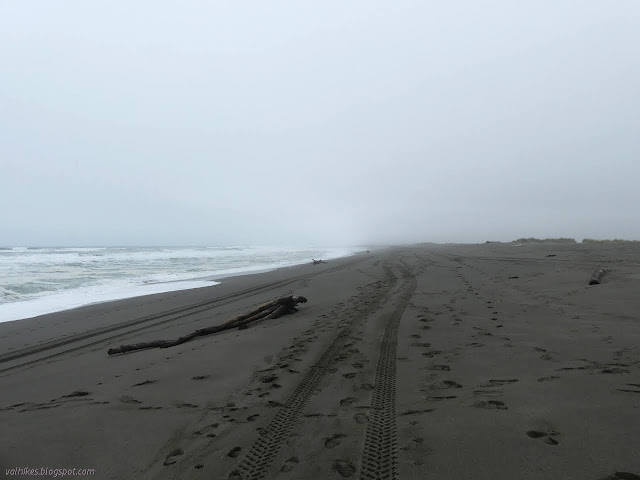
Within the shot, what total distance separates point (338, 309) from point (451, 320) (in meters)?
2.79

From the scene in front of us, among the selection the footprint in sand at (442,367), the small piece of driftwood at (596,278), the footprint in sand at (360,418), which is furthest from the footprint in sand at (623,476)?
the small piece of driftwood at (596,278)

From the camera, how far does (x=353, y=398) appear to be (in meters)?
3.54

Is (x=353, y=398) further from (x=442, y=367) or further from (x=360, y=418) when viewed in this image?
(x=442, y=367)

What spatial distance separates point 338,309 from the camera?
8.36 m

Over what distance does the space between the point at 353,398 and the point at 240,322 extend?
15.1 ft

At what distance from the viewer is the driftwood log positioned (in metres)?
6.31

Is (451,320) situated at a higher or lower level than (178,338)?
higher

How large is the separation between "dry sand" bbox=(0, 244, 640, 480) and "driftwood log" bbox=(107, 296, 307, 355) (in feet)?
1.04

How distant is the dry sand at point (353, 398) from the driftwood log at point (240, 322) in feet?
1.04

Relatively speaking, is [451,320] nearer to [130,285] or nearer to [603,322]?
[603,322]

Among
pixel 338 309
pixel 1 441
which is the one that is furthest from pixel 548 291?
pixel 1 441

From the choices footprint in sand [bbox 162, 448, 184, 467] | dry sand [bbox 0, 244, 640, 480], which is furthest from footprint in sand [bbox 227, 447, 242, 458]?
footprint in sand [bbox 162, 448, 184, 467]

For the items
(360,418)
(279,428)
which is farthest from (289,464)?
(360,418)

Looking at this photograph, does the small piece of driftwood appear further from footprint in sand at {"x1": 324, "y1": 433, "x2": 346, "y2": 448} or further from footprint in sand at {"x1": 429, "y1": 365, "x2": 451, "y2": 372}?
footprint in sand at {"x1": 324, "y1": 433, "x2": 346, "y2": 448}
